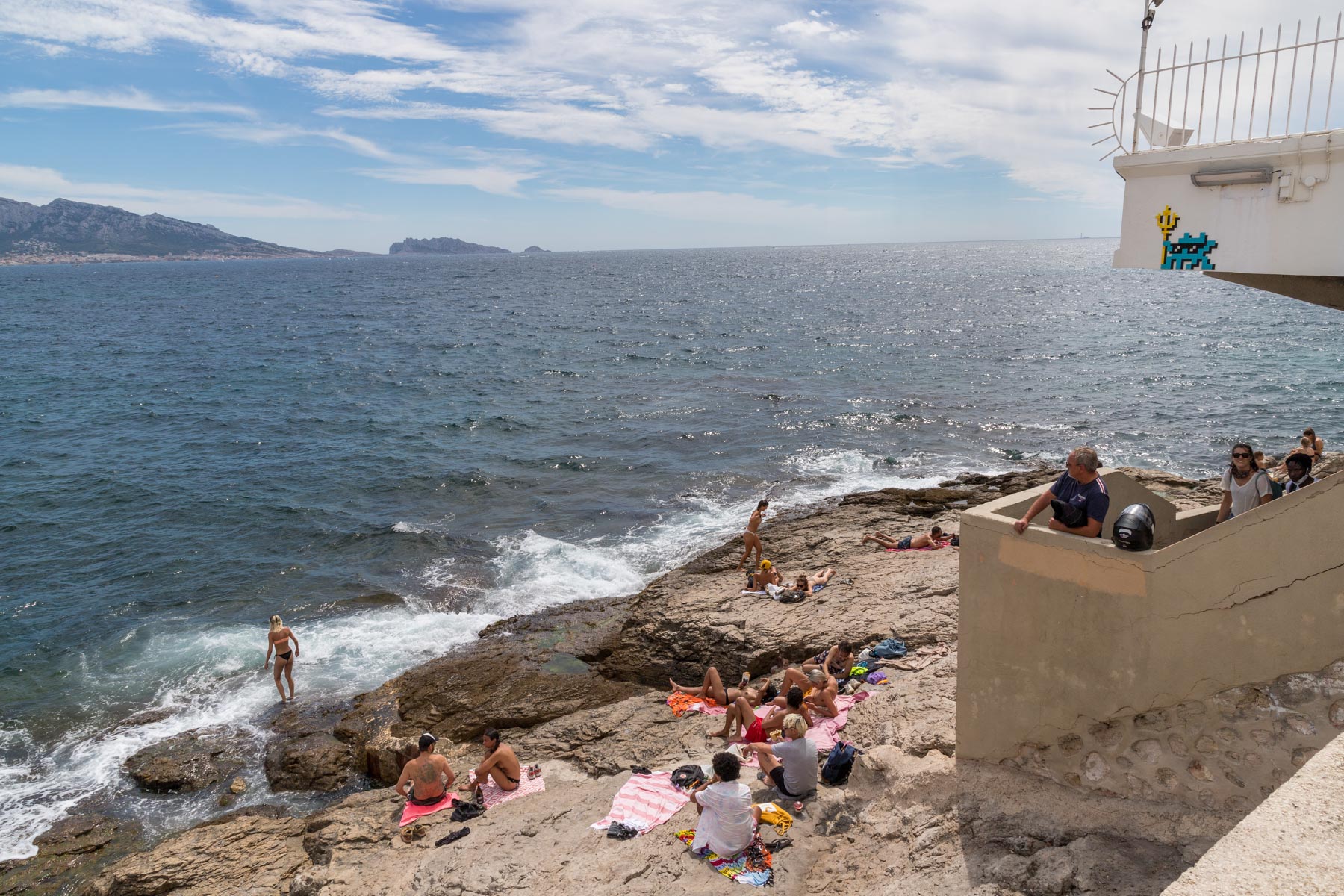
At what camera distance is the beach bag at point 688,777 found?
9.15m

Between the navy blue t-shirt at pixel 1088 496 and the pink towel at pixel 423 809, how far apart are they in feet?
25.2

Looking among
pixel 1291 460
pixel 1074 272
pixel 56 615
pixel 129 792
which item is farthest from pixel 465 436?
pixel 1074 272

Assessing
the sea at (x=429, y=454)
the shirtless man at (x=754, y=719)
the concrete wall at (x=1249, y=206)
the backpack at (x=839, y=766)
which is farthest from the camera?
the sea at (x=429, y=454)

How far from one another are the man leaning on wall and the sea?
426 inches

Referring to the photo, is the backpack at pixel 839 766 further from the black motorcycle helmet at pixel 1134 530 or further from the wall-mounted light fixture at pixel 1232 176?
the wall-mounted light fixture at pixel 1232 176

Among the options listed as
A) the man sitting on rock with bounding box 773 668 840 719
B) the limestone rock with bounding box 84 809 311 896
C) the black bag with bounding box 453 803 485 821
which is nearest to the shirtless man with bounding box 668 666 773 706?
the man sitting on rock with bounding box 773 668 840 719

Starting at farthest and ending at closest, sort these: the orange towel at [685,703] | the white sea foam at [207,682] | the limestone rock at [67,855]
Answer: the white sea foam at [207,682] → the orange towel at [685,703] → the limestone rock at [67,855]

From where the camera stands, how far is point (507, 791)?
10.3 metres

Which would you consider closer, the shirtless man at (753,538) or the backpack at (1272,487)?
the backpack at (1272,487)

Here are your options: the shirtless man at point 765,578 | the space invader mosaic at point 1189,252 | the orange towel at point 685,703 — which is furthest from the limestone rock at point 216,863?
the space invader mosaic at point 1189,252

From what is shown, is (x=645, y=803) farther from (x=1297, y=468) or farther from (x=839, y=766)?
(x=1297, y=468)

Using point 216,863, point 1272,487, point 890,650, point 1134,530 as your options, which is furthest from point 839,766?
point 216,863

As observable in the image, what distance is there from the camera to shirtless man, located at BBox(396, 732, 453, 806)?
33.7ft

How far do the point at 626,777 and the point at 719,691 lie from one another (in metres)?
2.06
